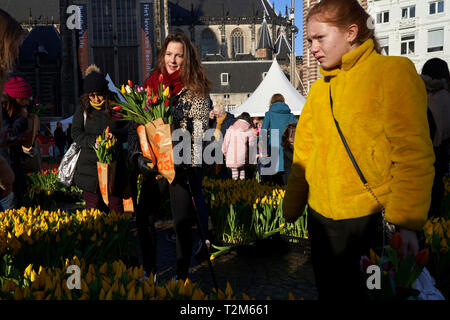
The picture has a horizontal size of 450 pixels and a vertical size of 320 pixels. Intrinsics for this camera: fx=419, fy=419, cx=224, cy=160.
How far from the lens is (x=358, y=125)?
6.38 feet

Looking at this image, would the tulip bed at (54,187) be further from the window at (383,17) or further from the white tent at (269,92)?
the window at (383,17)

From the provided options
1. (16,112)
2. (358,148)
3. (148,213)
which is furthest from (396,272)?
(16,112)

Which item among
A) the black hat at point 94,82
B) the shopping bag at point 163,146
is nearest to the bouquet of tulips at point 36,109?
the black hat at point 94,82

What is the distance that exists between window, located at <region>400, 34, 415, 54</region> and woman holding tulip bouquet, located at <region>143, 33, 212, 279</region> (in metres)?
34.8

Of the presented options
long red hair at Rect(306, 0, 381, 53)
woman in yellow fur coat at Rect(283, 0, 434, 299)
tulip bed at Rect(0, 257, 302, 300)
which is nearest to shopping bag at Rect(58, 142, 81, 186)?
tulip bed at Rect(0, 257, 302, 300)

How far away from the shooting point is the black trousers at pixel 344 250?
197 centimetres

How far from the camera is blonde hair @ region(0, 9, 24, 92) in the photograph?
2031 millimetres

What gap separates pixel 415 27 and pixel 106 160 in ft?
113

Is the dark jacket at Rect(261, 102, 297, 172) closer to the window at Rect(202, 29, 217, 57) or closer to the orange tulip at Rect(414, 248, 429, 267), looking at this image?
the orange tulip at Rect(414, 248, 429, 267)

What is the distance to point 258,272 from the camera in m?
4.56

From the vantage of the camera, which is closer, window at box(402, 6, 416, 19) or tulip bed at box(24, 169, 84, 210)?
tulip bed at box(24, 169, 84, 210)

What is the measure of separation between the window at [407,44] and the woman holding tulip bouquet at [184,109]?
34.8 m

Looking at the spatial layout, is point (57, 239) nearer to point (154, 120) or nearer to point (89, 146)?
point (154, 120)
